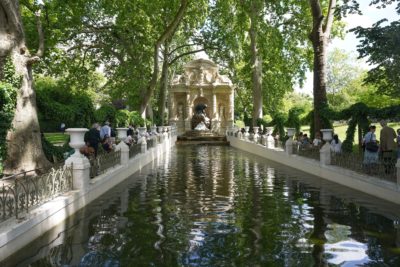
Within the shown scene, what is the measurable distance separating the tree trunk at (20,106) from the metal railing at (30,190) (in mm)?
2744

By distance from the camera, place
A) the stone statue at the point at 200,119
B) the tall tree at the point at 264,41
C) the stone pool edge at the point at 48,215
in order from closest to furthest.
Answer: the stone pool edge at the point at 48,215, the tall tree at the point at 264,41, the stone statue at the point at 200,119

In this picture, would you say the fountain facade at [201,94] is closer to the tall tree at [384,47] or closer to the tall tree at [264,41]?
the tall tree at [264,41]

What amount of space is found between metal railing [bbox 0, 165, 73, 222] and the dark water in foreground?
2.17 feet

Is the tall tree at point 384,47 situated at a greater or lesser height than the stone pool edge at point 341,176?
greater

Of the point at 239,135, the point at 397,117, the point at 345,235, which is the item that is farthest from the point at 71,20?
the point at 345,235

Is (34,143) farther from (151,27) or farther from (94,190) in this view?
(151,27)

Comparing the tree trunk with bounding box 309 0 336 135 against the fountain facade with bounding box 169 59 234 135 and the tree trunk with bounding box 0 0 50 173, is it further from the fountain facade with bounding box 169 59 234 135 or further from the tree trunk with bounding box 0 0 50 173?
the fountain facade with bounding box 169 59 234 135

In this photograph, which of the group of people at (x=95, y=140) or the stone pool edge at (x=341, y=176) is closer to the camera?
the stone pool edge at (x=341, y=176)

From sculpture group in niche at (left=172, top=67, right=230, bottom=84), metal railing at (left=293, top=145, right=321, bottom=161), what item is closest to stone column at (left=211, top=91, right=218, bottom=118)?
sculpture group in niche at (left=172, top=67, right=230, bottom=84)

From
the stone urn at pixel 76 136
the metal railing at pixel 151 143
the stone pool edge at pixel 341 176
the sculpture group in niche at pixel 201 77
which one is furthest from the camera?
the sculpture group in niche at pixel 201 77

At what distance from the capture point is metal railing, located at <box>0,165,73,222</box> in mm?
7230

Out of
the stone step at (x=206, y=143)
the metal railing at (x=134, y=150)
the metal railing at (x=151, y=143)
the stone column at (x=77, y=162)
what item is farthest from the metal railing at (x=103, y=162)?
the stone step at (x=206, y=143)

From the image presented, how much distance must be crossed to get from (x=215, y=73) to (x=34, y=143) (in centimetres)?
3757

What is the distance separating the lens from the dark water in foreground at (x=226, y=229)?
6520 mm
